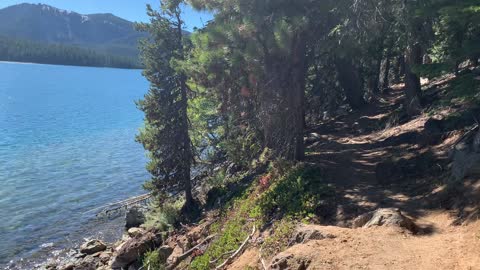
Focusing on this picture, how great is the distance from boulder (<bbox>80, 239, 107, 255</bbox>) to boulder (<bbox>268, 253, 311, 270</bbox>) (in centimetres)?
1233

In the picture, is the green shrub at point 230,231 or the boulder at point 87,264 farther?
the boulder at point 87,264

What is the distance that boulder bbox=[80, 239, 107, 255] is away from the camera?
58.2 ft

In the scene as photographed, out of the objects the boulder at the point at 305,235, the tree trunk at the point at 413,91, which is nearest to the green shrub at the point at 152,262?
the boulder at the point at 305,235

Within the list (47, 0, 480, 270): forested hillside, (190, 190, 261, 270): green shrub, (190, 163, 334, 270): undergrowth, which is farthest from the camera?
(190, 190, 261, 270): green shrub

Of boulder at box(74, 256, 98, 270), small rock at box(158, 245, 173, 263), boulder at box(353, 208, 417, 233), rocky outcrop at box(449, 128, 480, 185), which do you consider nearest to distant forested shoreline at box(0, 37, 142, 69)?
boulder at box(74, 256, 98, 270)

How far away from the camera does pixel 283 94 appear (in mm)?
13000

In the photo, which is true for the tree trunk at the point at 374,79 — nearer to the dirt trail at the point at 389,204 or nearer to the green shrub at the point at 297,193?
the dirt trail at the point at 389,204

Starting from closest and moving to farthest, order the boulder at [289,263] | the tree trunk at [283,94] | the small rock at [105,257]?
the boulder at [289,263] < the tree trunk at [283,94] < the small rock at [105,257]

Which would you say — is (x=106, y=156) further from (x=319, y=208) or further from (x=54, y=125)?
(x=319, y=208)

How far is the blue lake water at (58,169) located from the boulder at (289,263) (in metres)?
14.2

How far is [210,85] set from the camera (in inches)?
552

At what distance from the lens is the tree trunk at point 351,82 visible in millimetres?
20527

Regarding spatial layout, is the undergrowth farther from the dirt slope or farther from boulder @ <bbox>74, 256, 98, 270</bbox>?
boulder @ <bbox>74, 256, 98, 270</bbox>

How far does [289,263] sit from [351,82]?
615 inches
